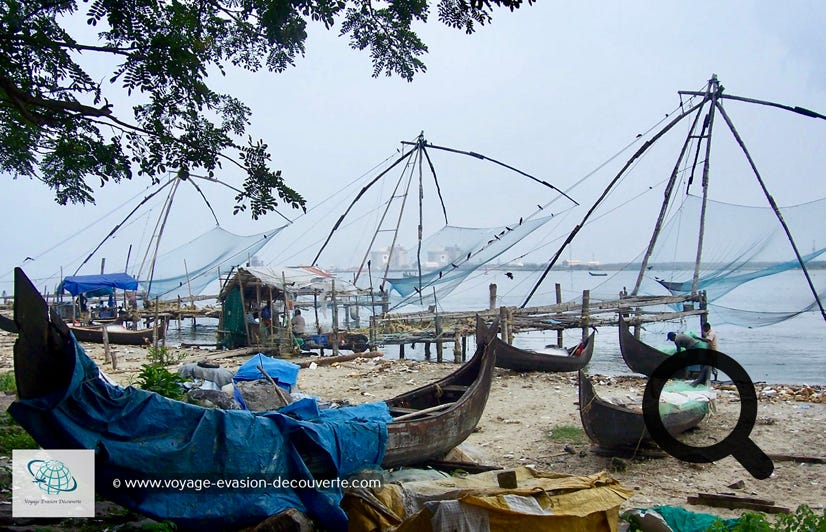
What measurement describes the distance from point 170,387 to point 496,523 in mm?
3631

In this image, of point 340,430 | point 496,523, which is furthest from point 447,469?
point 496,523

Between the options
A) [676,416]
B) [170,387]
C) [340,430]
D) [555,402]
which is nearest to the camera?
[340,430]

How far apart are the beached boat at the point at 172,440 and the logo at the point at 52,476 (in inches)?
7.3

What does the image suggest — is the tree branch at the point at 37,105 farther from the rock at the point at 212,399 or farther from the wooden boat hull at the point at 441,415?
the wooden boat hull at the point at 441,415

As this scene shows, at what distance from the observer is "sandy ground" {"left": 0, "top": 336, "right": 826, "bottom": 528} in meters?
5.28

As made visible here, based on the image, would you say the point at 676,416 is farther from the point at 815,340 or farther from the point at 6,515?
the point at 815,340

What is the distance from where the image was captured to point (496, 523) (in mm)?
2990

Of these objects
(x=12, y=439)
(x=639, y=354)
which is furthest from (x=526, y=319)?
(x=12, y=439)

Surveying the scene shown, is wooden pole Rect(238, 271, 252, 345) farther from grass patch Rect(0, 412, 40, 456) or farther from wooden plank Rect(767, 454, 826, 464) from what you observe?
wooden plank Rect(767, 454, 826, 464)

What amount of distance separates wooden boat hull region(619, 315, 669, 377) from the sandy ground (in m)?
0.57

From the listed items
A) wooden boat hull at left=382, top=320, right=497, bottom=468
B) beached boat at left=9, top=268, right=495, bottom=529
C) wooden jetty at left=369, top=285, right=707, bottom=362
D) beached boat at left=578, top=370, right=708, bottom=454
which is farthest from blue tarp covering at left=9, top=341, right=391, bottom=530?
wooden jetty at left=369, top=285, right=707, bottom=362

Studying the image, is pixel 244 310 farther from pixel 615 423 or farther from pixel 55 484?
pixel 55 484

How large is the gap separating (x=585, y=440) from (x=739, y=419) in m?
2.39

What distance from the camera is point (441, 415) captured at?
529 cm
